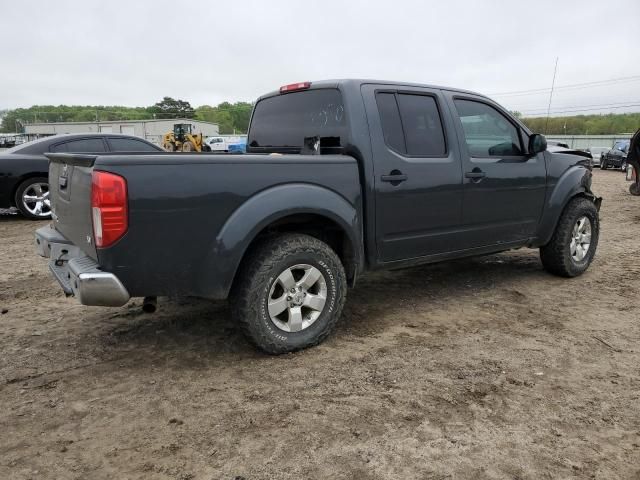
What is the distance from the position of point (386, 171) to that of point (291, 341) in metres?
1.41

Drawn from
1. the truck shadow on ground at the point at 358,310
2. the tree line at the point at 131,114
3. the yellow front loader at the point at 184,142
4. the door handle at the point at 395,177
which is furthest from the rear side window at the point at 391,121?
the tree line at the point at 131,114

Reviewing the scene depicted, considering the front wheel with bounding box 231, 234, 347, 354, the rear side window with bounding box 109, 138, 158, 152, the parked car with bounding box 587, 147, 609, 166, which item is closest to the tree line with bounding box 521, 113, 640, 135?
the parked car with bounding box 587, 147, 609, 166

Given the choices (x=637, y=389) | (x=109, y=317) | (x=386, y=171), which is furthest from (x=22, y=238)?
(x=637, y=389)

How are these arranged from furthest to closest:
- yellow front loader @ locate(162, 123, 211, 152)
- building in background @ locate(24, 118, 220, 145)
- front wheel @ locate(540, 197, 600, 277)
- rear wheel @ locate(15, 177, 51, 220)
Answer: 1. building in background @ locate(24, 118, 220, 145)
2. yellow front loader @ locate(162, 123, 211, 152)
3. rear wheel @ locate(15, 177, 51, 220)
4. front wheel @ locate(540, 197, 600, 277)

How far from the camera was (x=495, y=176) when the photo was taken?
444cm

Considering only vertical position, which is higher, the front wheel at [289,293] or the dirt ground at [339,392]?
the front wheel at [289,293]

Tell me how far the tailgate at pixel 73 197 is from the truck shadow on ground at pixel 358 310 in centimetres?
89

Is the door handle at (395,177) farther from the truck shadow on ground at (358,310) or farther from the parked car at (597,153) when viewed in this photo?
the parked car at (597,153)

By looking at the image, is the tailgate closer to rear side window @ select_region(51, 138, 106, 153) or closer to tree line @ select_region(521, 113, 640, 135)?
rear side window @ select_region(51, 138, 106, 153)

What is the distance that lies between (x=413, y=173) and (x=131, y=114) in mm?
95270

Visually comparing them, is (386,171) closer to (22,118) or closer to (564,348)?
(564,348)

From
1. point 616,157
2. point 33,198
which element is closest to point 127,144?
point 33,198

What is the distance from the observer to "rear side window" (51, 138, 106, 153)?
26.9 ft

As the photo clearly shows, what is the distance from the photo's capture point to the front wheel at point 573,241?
5.14m
